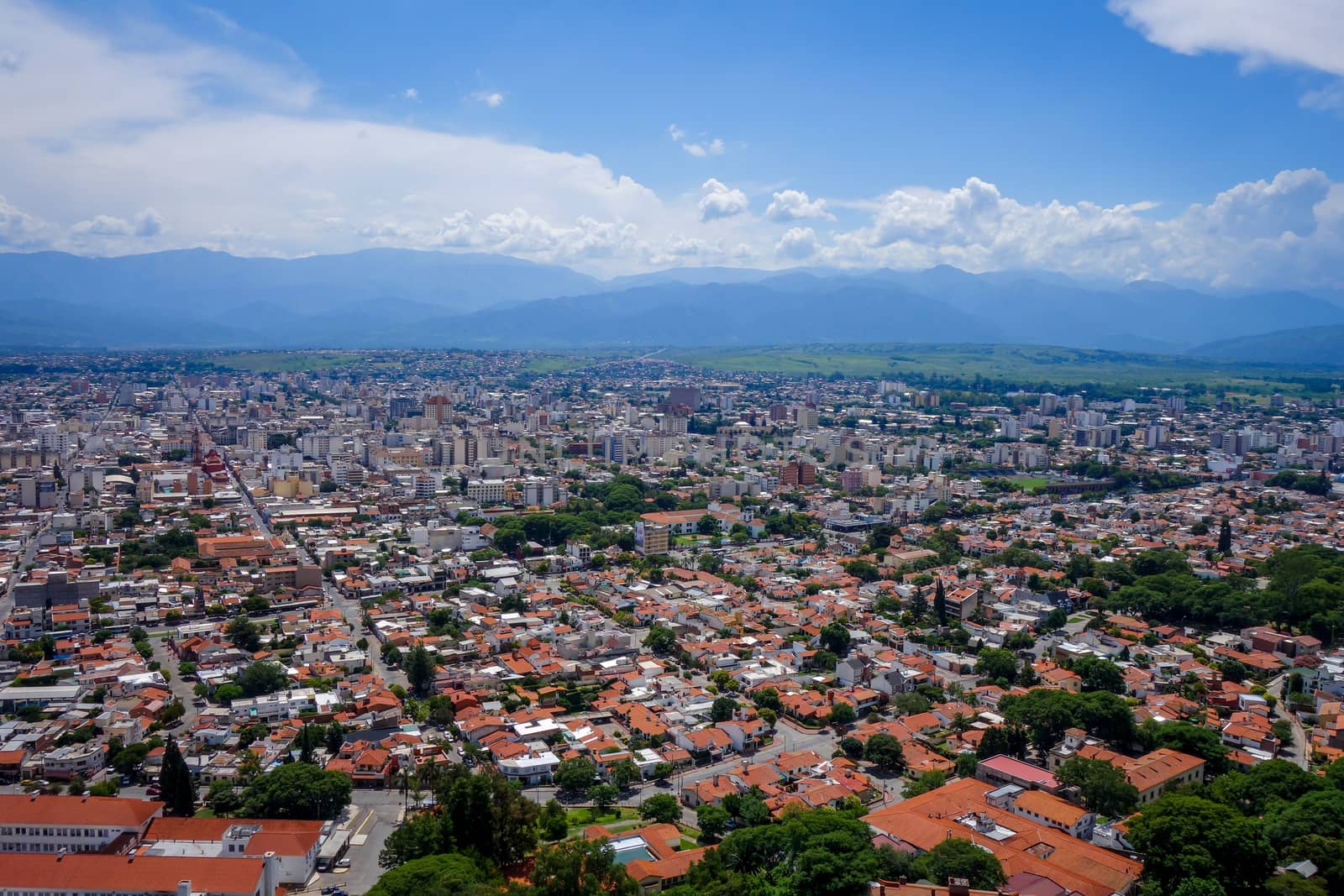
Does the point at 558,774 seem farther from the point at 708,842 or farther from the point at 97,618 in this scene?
the point at 97,618

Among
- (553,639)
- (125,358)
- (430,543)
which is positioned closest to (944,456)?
(430,543)

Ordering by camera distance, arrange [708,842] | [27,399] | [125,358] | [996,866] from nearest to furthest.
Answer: [996,866] < [708,842] < [27,399] < [125,358]

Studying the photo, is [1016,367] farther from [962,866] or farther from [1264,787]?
[962,866]

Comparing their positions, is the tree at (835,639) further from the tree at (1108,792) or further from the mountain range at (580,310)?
the mountain range at (580,310)

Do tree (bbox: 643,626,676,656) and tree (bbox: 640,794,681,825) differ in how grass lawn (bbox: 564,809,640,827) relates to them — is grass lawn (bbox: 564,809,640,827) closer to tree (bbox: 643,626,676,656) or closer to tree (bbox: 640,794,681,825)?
tree (bbox: 640,794,681,825)

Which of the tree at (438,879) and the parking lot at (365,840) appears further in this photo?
the parking lot at (365,840)

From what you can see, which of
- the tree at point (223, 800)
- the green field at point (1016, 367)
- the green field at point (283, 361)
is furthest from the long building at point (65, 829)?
the green field at point (1016, 367)
